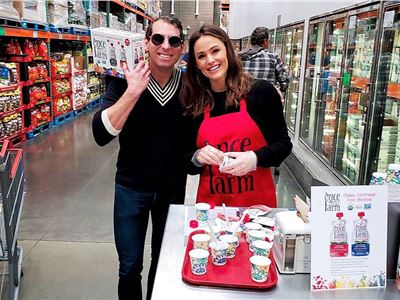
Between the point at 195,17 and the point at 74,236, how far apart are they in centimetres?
1786

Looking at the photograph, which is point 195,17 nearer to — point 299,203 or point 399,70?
point 399,70

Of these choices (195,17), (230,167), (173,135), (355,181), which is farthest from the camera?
(195,17)

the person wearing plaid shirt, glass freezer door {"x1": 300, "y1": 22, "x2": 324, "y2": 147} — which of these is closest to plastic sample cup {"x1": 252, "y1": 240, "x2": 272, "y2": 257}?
the person wearing plaid shirt

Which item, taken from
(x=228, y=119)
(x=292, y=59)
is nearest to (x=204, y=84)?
(x=228, y=119)

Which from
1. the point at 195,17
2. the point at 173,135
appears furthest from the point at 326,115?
the point at 195,17

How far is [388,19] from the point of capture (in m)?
3.15

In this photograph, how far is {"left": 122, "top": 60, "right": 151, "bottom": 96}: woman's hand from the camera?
63.7 inches

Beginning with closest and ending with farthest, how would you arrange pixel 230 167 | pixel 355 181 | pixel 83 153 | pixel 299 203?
1. pixel 299 203
2. pixel 230 167
3. pixel 355 181
4. pixel 83 153

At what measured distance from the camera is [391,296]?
46.7 inches

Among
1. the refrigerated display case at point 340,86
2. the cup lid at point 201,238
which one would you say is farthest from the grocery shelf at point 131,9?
the cup lid at point 201,238

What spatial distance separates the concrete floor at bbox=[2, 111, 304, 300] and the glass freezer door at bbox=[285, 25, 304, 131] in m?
1.64

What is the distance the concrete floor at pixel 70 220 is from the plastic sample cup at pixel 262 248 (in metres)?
1.63

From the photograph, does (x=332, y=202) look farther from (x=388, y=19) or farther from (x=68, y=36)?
(x=68, y=36)

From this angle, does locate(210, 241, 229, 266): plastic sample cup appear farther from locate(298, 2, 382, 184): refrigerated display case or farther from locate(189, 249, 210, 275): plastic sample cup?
locate(298, 2, 382, 184): refrigerated display case
